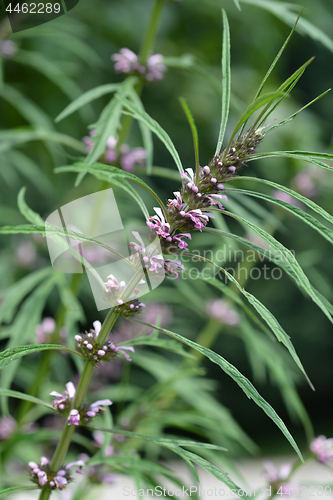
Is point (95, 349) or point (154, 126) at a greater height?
point (154, 126)

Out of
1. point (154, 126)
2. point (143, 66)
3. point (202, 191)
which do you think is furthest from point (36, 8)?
point (202, 191)

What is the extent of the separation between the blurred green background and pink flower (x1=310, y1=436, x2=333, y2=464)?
497 mm

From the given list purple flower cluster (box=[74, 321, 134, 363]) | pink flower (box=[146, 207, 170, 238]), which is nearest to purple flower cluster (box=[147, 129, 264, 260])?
pink flower (box=[146, 207, 170, 238])

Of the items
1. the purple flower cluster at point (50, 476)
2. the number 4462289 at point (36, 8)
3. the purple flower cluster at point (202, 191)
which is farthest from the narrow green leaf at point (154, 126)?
the number 4462289 at point (36, 8)

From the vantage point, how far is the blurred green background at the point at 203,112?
5.99 ft

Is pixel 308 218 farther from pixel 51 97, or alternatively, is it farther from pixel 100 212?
pixel 51 97

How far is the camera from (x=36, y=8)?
969 mm

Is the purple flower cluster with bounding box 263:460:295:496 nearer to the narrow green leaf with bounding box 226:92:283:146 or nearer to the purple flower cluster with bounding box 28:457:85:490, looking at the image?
the purple flower cluster with bounding box 28:457:85:490

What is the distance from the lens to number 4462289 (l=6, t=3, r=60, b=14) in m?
0.94

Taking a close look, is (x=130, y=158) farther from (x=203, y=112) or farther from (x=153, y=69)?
(x=203, y=112)

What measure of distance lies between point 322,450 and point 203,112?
5.75 ft

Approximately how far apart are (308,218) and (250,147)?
0.32ft

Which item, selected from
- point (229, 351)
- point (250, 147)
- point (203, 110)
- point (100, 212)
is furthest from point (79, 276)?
point (229, 351)

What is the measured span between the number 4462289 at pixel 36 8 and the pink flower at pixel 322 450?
108 centimetres
